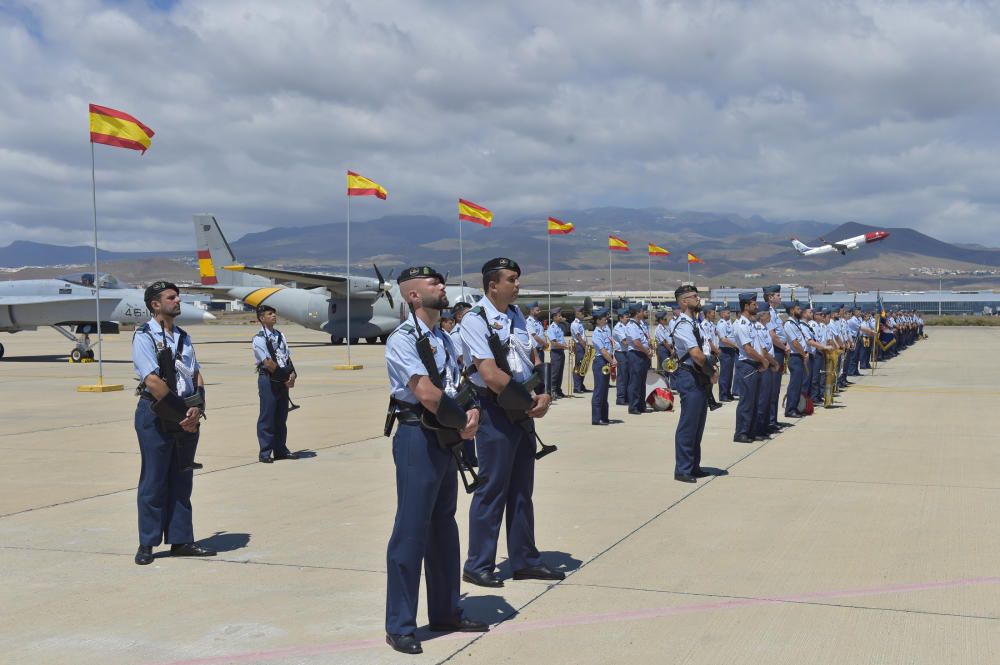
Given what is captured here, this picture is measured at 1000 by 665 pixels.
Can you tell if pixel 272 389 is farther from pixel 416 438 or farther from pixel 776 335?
pixel 776 335

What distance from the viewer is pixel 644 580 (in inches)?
225

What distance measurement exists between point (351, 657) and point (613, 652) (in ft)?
4.16

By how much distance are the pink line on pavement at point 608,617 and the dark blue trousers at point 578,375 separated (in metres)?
14.1

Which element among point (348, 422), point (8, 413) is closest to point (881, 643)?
point (348, 422)

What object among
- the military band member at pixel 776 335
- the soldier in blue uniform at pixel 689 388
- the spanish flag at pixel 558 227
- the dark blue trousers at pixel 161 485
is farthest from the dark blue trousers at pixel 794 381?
the spanish flag at pixel 558 227

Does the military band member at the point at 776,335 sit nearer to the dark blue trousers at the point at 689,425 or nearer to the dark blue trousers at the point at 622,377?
the dark blue trousers at the point at 622,377

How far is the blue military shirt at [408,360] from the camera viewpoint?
4.47 metres

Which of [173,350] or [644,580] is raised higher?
[173,350]

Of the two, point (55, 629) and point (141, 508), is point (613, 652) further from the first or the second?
point (141, 508)

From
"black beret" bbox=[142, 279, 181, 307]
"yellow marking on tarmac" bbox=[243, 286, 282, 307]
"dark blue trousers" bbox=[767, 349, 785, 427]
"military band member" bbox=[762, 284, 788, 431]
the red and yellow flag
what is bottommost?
"dark blue trousers" bbox=[767, 349, 785, 427]

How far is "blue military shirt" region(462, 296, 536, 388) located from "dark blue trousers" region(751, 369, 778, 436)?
6.93 m

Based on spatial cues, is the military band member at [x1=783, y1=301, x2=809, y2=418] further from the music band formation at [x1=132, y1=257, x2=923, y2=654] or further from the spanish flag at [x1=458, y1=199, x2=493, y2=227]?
the spanish flag at [x1=458, y1=199, x2=493, y2=227]

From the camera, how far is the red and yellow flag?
1861 centimetres

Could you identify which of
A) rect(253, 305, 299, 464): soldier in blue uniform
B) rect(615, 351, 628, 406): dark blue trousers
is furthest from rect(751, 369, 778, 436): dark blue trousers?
rect(253, 305, 299, 464): soldier in blue uniform
